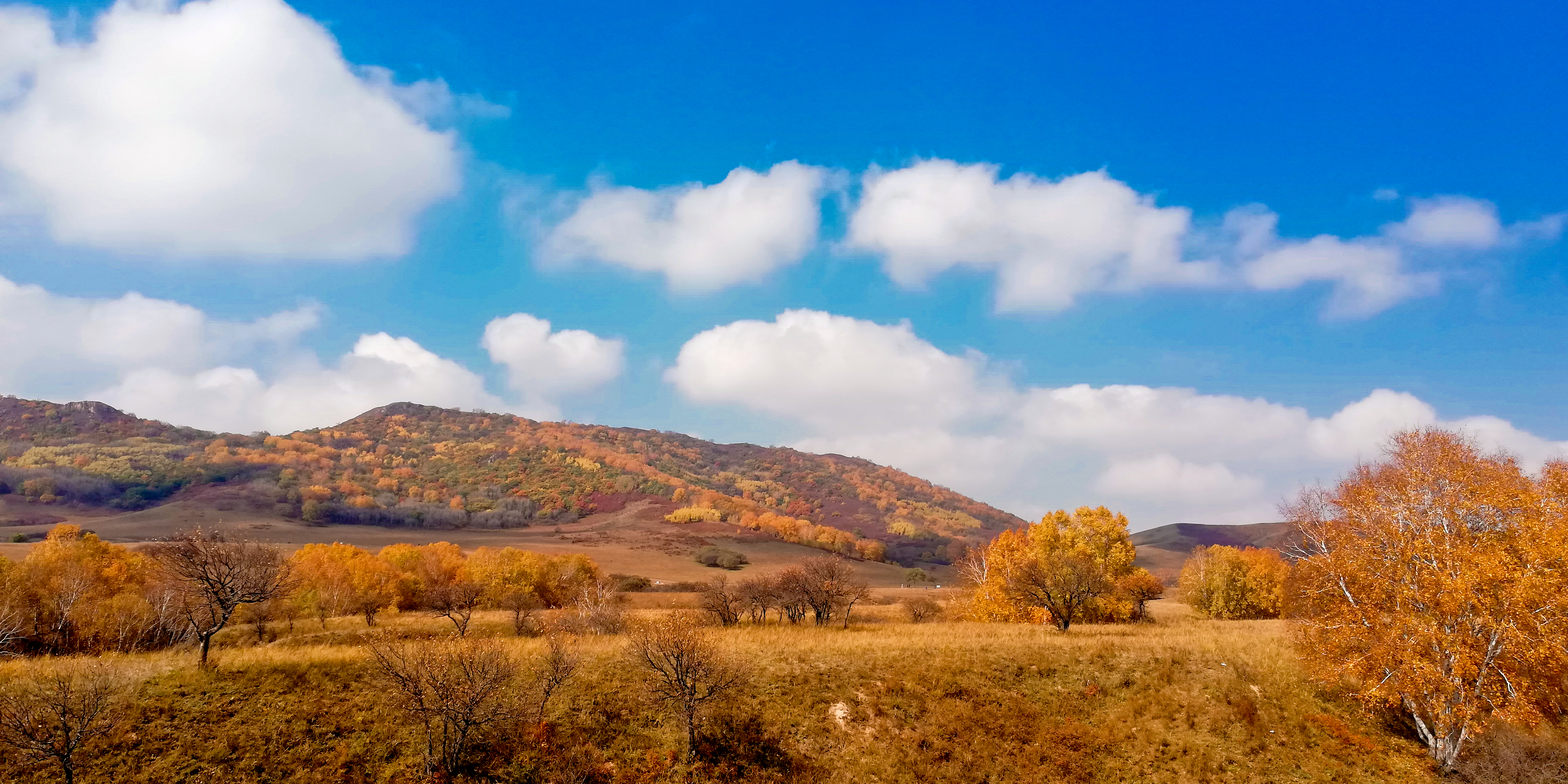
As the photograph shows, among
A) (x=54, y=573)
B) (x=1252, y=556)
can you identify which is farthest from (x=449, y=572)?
(x=1252, y=556)

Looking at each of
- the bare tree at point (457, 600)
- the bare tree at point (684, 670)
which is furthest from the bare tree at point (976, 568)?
the bare tree at point (457, 600)

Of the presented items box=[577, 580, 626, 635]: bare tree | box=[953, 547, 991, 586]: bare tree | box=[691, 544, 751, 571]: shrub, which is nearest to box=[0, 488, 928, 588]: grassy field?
box=[691, 544, 751, 571]: shrub

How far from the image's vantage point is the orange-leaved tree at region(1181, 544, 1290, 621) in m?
73.1

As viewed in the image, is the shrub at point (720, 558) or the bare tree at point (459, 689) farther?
the shrub at point (720, 558)

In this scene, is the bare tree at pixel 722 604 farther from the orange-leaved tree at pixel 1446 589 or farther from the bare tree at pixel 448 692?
the orange-leaved tree at pixel 1446 589

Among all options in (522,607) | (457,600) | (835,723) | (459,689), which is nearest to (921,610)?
(522,607)

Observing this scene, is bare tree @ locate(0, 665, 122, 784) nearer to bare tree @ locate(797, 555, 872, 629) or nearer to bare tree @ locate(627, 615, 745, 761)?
bare tree @ locate(627, 615, 745, 761)

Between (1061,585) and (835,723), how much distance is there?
3397 centimetres

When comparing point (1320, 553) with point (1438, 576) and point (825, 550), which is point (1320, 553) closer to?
point (1438, 576)

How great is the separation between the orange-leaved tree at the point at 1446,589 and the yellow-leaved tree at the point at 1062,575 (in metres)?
25.5

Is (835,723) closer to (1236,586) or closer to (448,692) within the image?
(448,692)

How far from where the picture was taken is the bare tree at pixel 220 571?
27.7m

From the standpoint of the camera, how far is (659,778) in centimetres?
2591

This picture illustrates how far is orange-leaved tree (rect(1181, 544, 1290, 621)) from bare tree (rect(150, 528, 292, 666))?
82.9 meters
